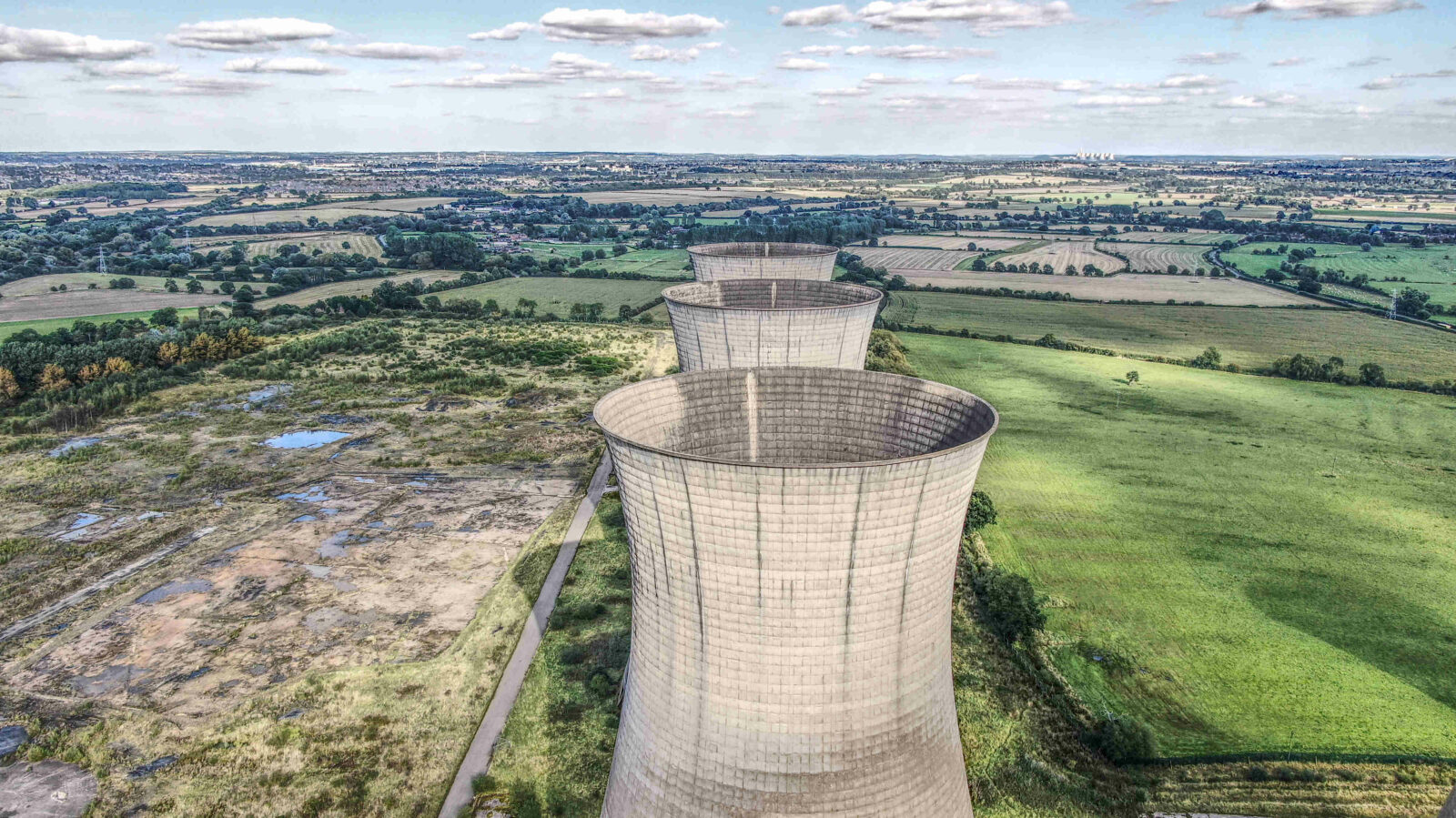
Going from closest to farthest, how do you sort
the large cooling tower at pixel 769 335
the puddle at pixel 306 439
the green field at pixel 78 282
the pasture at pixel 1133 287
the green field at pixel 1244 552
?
1. the green field at pixel 1244 552
2. the large cooling tower at pixel 769 335
3. the puddle at pixel 306 439
4. the pasture at pixel 1133 287
5. the green field at pixel 78 282

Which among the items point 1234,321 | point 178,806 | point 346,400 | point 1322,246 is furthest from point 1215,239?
point 178,806

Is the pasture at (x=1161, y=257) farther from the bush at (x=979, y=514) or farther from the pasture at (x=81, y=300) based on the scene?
the pasture at (x=81, y=300)

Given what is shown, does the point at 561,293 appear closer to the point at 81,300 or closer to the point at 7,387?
the point at 81,300

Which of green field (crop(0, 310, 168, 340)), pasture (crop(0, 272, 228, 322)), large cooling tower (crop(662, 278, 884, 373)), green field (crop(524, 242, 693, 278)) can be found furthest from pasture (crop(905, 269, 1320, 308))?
pasture (crop(0, 272, 228, 322))

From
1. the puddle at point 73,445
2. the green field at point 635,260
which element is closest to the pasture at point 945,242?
the green field at point 635,260

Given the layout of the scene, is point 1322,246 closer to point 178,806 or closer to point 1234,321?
point 1234,321

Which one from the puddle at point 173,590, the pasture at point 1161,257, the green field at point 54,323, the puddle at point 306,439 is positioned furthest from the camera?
the pasture at point 1161,257
